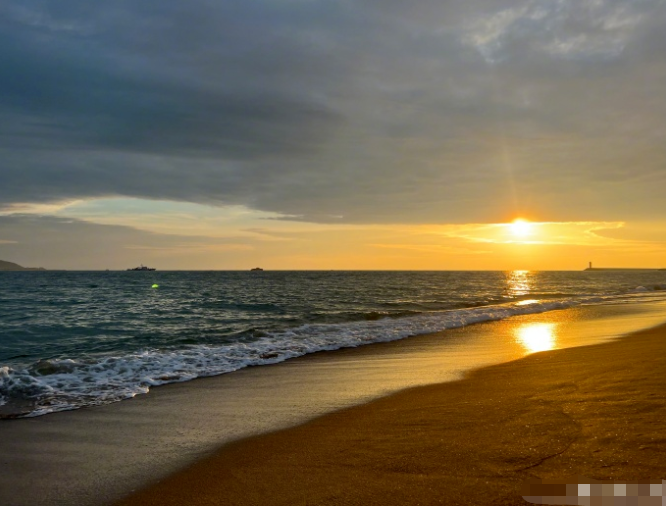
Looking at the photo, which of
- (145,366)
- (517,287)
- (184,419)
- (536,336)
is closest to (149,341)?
(145,366)

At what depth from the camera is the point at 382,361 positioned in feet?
39.8

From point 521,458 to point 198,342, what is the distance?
1349 centimetres

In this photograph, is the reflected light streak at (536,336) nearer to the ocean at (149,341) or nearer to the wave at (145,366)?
the ocean at (149,341)

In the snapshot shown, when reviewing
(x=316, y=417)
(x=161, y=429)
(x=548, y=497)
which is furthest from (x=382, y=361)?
(x=548, y=497)

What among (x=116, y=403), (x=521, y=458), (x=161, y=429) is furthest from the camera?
(x=116, y=403)

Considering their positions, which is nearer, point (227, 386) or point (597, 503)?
point (597, 503)

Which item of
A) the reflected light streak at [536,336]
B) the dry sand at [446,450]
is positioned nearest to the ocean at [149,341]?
the reflected light streak at [536,336]

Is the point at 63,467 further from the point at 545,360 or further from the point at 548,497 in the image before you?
the point at 545,360

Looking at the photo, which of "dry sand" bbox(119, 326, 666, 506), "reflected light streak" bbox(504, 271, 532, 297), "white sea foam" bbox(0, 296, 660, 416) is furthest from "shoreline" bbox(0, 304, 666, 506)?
"reflected light streak" bbox(504, 271, 532, 297)

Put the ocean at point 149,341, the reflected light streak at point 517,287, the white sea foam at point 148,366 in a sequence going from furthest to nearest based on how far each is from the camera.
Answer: the reflected light streak at point 517,287, the ocean at point 149,341, the white sea foam at point 148,366

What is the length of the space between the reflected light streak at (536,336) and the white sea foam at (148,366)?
3177 millimetres

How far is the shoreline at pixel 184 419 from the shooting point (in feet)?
16.7

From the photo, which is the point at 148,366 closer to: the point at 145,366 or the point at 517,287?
the point at 145,366

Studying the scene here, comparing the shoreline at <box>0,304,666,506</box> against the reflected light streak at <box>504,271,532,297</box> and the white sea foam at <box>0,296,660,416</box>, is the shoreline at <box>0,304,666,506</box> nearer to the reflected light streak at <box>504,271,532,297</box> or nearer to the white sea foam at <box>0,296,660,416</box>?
the white sea foam at <box>0,296,660,416</box>
